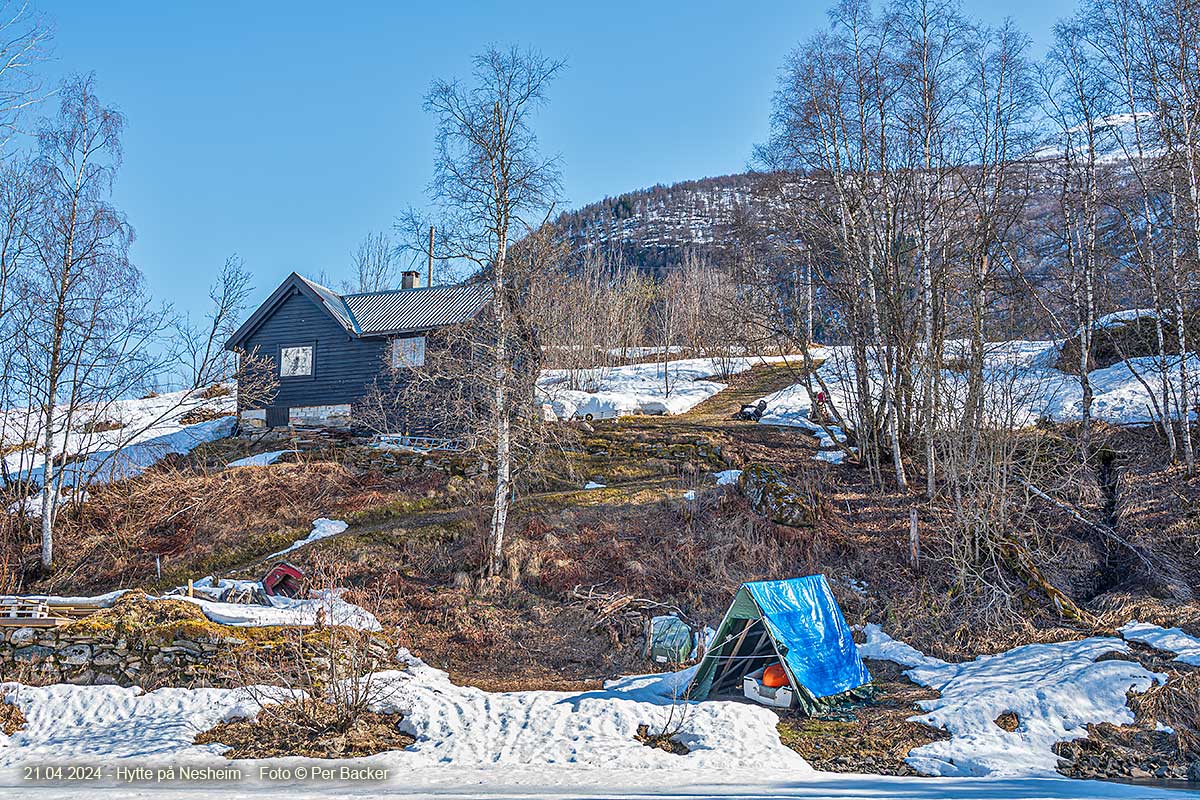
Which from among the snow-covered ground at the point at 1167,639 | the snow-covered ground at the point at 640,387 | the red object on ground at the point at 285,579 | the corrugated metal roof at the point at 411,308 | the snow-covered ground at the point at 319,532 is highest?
the corrugated metal roof at the point at 411,308

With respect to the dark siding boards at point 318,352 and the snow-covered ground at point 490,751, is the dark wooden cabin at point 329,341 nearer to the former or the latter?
the dark siding boards at point 318,352

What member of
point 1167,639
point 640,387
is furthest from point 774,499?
point 640,387

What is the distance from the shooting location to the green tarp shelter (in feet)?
29.5

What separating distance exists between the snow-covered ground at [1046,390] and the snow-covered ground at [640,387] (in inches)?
183

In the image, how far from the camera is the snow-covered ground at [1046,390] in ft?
44.1

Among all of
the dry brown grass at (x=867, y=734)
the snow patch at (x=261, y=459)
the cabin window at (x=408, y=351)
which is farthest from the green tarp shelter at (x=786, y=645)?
the cabin window at (x=408, y=351)

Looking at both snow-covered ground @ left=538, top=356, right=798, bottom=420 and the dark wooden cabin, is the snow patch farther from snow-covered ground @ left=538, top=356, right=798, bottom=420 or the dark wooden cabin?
snow-covered ground @ left=538, top=356, right=798, bottom=420

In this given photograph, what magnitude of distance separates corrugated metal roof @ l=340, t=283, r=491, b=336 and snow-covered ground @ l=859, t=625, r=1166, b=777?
16.4 meters

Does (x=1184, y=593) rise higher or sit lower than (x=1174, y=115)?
lower

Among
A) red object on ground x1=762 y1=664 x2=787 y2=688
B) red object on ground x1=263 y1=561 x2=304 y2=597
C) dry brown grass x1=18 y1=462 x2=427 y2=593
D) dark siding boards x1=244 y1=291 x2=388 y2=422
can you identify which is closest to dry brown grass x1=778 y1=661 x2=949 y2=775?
red object on ground x1=762 y1=664 x2=787 y2=688

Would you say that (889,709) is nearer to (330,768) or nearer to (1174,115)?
(330,768)

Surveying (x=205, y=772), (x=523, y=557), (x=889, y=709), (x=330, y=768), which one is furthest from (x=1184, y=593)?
(x=205, y=772)

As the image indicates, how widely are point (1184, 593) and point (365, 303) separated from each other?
23371 mm

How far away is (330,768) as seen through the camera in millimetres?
7082
